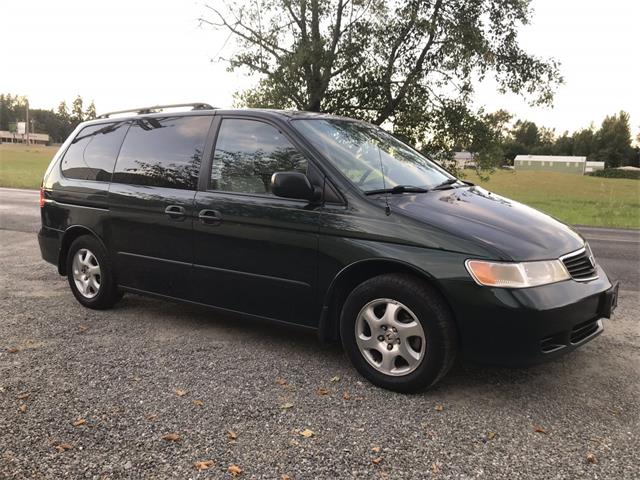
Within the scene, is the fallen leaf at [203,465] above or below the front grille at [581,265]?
below

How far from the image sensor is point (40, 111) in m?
→ 144

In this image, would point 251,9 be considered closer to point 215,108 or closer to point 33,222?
point 33,222

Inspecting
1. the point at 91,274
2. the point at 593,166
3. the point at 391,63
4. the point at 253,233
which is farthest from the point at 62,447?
the point at 593,166

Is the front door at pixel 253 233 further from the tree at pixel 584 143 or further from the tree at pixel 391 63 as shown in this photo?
the tree at pixel 584 143

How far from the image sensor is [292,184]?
3631 mm

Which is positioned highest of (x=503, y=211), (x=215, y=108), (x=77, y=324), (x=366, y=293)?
(x=215, y=108)

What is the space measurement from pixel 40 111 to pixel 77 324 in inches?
6290

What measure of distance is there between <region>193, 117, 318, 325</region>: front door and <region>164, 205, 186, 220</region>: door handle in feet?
0.51

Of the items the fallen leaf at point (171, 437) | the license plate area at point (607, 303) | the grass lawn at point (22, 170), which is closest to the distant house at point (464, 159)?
the license plate area at point (607, 303)

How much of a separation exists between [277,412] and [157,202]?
7.16 ft

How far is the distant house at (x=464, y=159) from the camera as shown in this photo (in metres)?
14.4

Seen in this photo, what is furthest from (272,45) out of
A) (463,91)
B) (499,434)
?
(499,434)

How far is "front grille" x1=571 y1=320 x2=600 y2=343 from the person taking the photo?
3.35 metres

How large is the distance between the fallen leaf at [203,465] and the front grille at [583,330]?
2.21 meters
